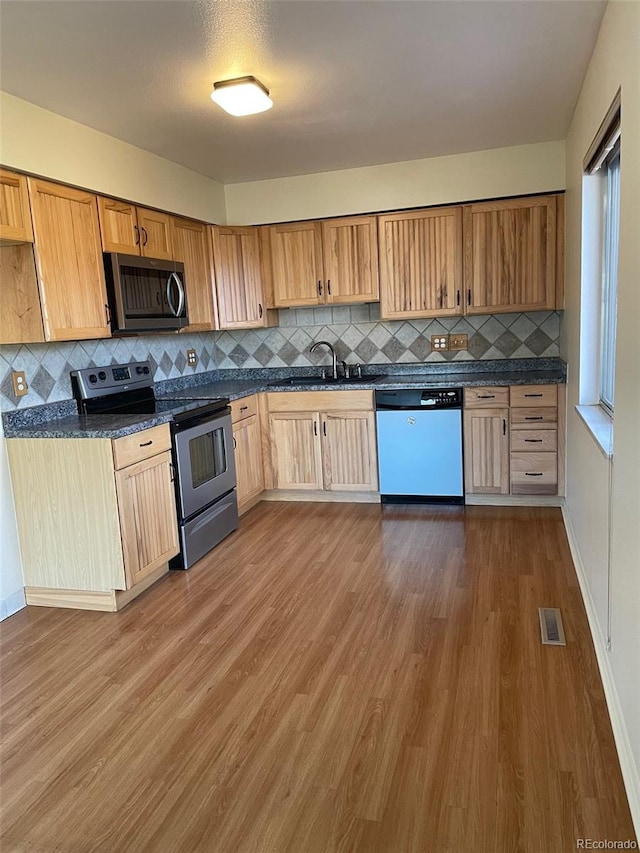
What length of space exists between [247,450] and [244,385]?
0.58 m

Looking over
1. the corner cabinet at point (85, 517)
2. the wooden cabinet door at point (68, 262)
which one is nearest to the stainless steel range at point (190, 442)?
the corner cabinet at point (85, 517)

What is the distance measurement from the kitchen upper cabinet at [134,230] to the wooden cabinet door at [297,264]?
960 mm

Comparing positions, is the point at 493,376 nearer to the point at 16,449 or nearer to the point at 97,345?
the point at 97,345

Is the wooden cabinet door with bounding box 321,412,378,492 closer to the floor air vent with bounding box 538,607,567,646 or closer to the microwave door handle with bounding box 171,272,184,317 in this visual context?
the microwave door handle with bounding box 171,272,184,317

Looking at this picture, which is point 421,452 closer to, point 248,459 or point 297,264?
point 248,459

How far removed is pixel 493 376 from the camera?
4355 millimetres

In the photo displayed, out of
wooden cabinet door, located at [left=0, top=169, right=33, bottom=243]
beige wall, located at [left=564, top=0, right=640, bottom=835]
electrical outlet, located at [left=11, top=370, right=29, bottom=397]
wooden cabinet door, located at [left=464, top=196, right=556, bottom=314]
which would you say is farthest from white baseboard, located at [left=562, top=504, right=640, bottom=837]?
wooden cabinet door, located at [left=0, top=169, right=33, bottom=243]

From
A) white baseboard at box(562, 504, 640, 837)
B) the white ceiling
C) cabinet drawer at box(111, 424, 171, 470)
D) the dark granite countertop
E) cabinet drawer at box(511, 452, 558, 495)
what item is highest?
the white ceiling

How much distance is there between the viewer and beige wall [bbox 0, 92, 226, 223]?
8.92ft

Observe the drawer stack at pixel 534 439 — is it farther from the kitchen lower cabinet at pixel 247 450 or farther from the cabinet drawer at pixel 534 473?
the kitchen lower cabinet at pixel 247 450

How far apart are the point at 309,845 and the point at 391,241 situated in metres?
3.76

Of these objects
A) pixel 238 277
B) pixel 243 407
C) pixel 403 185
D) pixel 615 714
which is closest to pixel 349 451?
pixel 243 407

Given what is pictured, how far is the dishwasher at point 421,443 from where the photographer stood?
4.14m

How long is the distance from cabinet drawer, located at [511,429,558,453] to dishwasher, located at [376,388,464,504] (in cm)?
37
